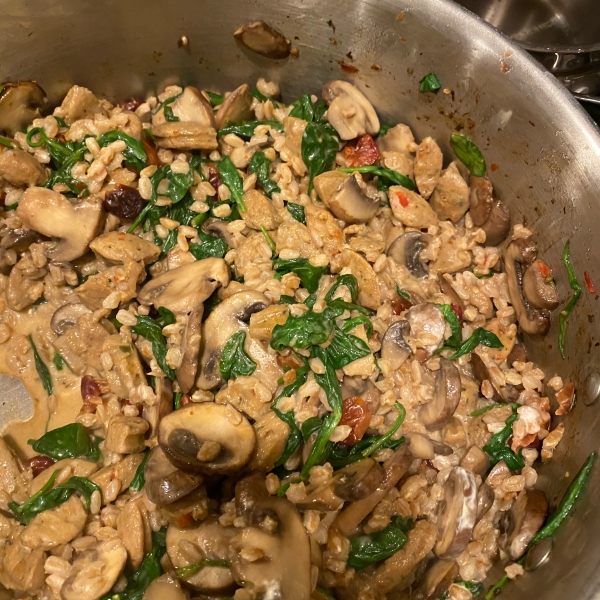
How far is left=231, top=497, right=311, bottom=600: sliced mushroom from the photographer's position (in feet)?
7.16

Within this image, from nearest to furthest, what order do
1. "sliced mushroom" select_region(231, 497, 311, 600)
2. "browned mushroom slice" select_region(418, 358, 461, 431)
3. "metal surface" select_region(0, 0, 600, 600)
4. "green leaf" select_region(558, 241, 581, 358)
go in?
Answer: "sliced mushroom" select_region(231, 497, 311, 600) → "metal surface" select_region(0, 0, 600, 600) → "green leaf" select_region(558, 241, 581, 358) → "browned mushroom slice" select_region(418, 358, 461, 431)

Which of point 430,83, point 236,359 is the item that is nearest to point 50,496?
point 236,359

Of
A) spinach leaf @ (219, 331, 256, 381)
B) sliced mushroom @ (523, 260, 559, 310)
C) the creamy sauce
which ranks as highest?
sliced mushroom @ (523, 260, 559, 310)

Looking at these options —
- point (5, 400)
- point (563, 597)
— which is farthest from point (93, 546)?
point (563, 597)

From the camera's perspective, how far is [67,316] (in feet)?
9.91

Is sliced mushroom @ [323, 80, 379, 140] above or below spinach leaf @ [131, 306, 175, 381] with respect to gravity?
above

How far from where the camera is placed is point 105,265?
10.1 ft

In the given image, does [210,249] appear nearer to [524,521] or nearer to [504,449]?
[504,449]

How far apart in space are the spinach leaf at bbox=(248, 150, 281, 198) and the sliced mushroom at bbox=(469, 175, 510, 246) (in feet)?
3.72

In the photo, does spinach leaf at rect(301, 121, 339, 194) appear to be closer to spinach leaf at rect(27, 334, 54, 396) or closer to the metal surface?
the metal surface

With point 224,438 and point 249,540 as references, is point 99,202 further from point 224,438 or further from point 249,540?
point 249,540

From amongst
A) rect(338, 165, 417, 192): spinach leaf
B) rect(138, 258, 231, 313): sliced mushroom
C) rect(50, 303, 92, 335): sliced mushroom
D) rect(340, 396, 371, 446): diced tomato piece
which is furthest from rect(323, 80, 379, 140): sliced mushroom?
rect(50, 303, 92, 335): sliced mushroom

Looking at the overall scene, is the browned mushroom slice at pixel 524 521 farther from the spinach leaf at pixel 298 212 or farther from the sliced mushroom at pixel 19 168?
the sliced mushroom at pixel 19 168

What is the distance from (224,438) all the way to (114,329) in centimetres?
99
